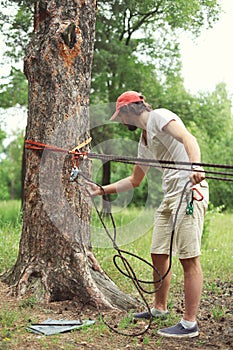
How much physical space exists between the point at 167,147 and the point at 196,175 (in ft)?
1.54

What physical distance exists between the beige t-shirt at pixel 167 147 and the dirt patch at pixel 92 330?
980 mm

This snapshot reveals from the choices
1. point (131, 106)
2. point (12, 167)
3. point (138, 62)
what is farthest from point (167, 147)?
point (12, 167)

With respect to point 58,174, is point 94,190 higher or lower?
lower

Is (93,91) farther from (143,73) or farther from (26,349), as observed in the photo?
(26,349)

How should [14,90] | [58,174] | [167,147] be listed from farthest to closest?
[14,90] < [58,174] < [167,147]

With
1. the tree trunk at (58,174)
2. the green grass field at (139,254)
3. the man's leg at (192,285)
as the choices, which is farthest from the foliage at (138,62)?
the man's leg at (192,285)

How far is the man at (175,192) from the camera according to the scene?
348 centimetres

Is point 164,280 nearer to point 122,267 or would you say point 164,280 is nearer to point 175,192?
point 175,192

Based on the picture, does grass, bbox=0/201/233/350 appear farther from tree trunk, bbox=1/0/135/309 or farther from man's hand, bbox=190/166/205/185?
man's hand, bbox=190/166/205/185

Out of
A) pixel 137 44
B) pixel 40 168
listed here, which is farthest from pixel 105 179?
pixel 40 168

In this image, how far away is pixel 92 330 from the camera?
3.57 meters

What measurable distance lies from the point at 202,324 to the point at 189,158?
1365 mm

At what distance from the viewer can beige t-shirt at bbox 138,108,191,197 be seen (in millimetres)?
3547

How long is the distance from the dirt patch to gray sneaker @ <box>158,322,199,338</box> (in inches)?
1.6
